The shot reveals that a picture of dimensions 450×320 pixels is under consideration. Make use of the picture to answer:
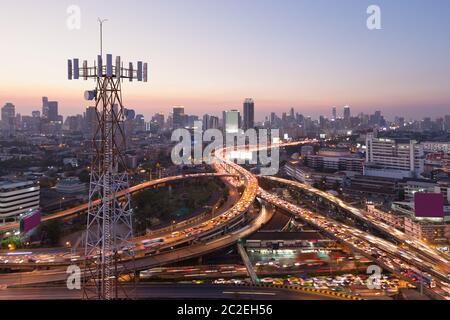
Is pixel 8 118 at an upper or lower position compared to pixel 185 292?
upper

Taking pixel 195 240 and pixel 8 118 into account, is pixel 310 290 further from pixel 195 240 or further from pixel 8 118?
pixel 8 118

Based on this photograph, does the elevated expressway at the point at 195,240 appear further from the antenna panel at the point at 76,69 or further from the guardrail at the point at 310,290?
the antenna panel at the point at 76,69

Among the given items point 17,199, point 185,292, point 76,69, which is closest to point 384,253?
point 185,292

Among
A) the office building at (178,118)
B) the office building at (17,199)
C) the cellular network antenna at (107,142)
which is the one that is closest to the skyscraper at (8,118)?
the office building at (178,118)

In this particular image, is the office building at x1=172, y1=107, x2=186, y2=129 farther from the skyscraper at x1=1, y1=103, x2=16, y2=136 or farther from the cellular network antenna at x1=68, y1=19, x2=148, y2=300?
the cellular network antenna at x1=68, y1=19, x2=148, y2=300

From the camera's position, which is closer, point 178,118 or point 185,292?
point 185,292

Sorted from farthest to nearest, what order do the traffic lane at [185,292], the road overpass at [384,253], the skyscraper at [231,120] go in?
the skyscraper at [231,120]
the road overpass at [384,253]
the traffic lane at [185,292]

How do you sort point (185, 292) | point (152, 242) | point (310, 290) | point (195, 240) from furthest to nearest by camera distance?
point (195, 240), point (152, 242), point (310, 290), point (185, 292)

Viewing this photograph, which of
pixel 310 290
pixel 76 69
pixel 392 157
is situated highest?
pixel 76 69

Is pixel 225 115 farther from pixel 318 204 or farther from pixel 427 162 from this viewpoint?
pixel 427 162

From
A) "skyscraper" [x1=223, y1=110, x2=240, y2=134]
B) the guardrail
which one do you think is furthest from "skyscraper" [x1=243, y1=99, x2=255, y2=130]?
the guardrail
